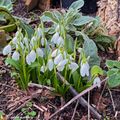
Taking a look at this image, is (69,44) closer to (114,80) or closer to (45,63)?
(45,63)

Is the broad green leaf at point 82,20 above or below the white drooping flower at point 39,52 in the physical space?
above

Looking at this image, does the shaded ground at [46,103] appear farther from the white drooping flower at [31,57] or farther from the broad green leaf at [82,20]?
the broad green leaf at [82,20]

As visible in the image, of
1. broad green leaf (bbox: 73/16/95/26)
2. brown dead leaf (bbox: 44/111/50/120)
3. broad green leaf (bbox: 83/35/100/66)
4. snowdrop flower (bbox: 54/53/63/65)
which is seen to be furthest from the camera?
broad green leaf (bbox: 73/16/95/26)

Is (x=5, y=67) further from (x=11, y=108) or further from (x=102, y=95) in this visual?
(x=102, y=95)

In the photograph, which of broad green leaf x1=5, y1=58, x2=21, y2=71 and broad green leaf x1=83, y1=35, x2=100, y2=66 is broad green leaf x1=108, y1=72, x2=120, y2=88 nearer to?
broad green leaf x1=83, y1=35, x2=100, y2=66

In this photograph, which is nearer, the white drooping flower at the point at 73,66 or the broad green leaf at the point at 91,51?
the white drooping flower at the point at 73,66

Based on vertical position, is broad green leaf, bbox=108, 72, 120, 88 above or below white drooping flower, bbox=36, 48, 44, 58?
below

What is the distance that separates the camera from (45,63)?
6.48 ft

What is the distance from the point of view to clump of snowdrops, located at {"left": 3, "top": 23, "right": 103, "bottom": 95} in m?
1.82

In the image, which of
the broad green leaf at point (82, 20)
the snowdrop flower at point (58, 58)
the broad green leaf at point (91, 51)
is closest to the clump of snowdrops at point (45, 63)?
Result: the snowdrop flower at point (58, 58)

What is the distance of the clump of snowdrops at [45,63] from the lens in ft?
5.96

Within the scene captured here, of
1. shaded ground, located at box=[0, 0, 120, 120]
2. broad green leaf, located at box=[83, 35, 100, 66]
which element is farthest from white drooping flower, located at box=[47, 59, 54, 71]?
broad green leaf, located at box=[83, 35, 100, 66]

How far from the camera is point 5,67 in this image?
7.22 feet

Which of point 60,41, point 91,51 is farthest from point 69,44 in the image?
point 60,41
